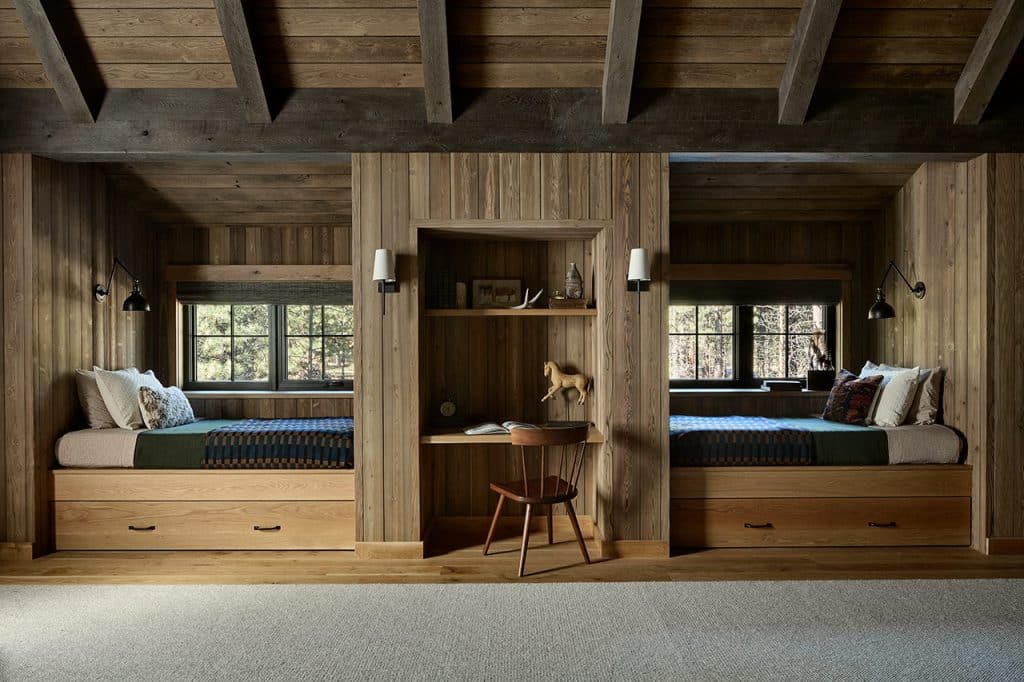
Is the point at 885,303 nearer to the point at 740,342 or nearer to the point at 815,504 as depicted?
the point at 740,342

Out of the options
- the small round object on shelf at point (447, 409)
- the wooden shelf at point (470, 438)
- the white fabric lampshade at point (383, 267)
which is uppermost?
the white fabric lampshade at point (383, 267)

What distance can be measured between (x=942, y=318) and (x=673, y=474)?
203 centimetres

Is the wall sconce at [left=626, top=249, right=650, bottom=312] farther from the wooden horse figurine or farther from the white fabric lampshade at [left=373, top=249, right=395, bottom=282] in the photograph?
the white fabric lampshade at [left=373, top=249, right=395, bottom=282]

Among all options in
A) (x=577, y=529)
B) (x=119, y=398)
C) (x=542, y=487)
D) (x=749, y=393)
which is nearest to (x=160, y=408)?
(x=119, y=398)

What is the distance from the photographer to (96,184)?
4.42 meters

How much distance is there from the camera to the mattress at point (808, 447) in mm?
3992

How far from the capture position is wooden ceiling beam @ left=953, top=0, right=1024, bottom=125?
11.2 feet

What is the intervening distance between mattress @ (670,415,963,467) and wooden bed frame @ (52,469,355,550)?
204 cm

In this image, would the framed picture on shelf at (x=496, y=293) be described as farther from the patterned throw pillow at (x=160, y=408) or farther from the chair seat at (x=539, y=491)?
the patterned throw pillow at (x=160, y=408)

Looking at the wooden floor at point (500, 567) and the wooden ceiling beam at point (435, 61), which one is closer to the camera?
the wooden ceiling beam at point (435, 61)

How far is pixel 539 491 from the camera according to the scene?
3674 mm

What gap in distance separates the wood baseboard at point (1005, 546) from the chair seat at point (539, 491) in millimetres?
2444

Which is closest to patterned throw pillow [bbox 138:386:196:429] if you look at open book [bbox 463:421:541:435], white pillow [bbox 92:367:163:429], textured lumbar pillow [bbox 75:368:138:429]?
white pillow [bbox 92:367:163:429]

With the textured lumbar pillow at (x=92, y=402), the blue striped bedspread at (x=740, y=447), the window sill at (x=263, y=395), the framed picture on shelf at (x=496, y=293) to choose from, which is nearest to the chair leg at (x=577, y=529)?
the blue striped bedspread at (x=740, y=447)
